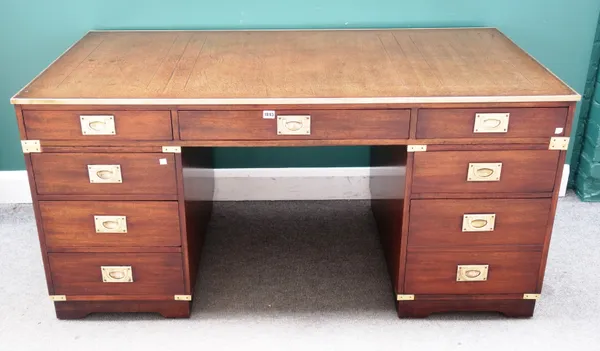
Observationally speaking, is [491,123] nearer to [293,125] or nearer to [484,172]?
[484,172]

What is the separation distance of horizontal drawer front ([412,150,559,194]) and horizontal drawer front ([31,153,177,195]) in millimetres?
678

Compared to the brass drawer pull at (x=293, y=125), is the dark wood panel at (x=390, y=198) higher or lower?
lower

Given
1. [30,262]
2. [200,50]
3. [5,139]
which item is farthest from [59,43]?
[30,262]

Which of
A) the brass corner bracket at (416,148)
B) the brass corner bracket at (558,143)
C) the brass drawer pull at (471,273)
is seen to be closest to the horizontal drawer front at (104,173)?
the brass corner bracket at (416,148)

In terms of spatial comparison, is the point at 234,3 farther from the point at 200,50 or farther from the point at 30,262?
the point at 30,262

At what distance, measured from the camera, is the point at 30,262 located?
7.14ft

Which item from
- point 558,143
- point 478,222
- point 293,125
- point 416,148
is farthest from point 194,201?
point 558,143

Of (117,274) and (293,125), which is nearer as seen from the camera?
(293,125)

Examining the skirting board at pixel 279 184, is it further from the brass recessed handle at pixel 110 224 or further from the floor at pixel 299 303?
the brass recessed handle at pixel 110 224

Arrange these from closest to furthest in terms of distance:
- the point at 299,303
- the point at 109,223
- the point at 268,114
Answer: the point at 268,114, the point at 109,223, the point at 299,303

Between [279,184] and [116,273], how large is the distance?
86 centimetres

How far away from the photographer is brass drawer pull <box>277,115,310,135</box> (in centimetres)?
162

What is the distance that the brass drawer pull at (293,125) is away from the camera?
1622 mm

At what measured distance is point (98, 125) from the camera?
1625 millimetres
